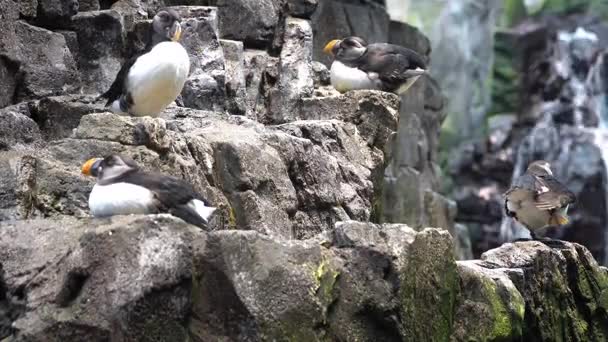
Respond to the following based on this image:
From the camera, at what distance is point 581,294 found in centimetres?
800

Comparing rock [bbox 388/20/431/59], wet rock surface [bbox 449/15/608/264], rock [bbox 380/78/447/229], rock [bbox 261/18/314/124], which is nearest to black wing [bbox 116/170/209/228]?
rock [bbox 261/18/314/124]

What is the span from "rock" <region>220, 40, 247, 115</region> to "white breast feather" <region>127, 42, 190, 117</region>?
5.68ft

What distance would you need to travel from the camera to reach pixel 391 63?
357 inches

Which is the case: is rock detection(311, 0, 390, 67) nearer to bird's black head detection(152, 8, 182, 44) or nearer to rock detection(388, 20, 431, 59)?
rock detection(388, 20, 431, 59)

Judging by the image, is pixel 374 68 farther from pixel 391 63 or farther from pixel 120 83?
pixel 120 83

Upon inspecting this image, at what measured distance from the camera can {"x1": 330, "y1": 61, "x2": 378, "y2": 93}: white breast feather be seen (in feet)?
29.8

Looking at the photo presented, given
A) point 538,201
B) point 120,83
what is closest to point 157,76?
point 120,83

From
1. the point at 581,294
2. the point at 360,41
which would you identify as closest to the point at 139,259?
the point at 581,294

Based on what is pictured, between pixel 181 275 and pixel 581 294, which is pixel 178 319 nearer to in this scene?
pixel 181 275

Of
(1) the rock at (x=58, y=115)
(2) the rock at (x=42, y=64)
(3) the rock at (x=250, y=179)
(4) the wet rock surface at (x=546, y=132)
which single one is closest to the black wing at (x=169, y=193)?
(3) the rock at (x=250, y=179)

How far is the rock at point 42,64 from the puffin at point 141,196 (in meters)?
2.74

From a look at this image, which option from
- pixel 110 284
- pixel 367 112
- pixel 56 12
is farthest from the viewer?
pixel 367 112

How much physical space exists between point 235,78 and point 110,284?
422 centimetres

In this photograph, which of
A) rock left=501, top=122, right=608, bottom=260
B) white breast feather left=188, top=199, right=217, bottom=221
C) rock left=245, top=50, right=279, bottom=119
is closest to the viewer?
white breast feather left=188, top=199, right=217, bottom=221
